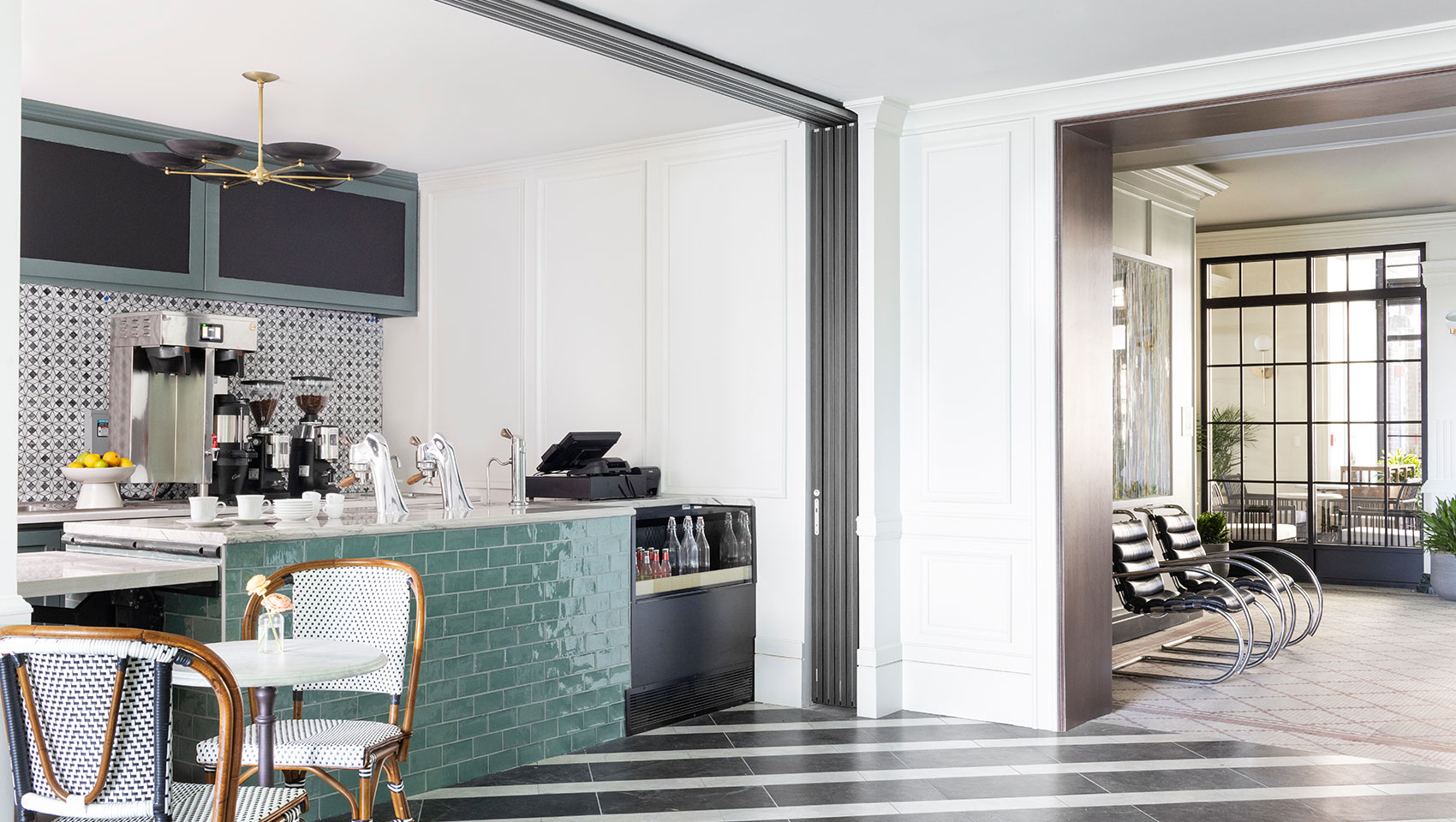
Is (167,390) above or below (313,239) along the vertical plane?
below

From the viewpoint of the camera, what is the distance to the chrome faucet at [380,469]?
448 centimetres

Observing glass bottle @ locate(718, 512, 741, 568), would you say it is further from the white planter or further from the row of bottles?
the white planter

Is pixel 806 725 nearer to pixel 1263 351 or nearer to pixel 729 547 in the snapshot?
pixel 729 547

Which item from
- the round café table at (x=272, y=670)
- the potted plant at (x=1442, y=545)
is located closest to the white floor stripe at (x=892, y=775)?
the round café table at (x=272, y=670)

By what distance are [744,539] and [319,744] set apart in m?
3.08

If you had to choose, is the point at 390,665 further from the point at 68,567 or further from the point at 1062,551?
the point at 1062,551

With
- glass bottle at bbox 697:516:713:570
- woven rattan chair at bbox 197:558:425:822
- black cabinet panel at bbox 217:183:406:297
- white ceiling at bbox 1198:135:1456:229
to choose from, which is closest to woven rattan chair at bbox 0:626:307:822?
woven rattan chair at bbox 197:558:425:822

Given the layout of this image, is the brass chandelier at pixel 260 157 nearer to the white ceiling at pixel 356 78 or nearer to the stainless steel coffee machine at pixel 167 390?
the white ceiling at pixel 356 78

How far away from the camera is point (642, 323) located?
6492mm

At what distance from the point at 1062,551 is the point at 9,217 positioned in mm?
4230

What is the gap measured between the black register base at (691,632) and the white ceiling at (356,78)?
6.46ft

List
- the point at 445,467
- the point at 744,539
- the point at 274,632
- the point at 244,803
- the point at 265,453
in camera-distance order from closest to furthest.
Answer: the point at 244,803 → the point at 274,632 → the point at 445,467 → the point at 744,539 → the point at 265,453

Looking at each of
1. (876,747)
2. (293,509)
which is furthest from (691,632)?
(293,509)

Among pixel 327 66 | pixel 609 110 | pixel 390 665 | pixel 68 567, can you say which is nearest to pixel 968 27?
pixel 609 110
